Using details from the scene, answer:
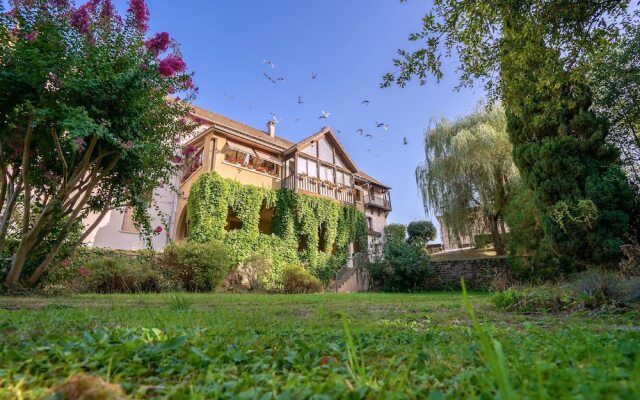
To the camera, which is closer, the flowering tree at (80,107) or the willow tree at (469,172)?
the flowering tree at (80,107)

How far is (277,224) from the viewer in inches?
679

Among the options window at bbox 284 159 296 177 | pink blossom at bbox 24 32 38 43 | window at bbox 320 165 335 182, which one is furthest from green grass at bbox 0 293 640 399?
window at bbox 320 165 335 182

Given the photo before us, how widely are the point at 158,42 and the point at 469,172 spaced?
49.7ft

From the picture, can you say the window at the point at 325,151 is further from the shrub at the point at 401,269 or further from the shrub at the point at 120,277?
the shrub at the point at 120,277

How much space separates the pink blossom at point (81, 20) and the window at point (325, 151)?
618 inches

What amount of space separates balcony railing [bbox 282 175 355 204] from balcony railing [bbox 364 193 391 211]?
5.08 meters

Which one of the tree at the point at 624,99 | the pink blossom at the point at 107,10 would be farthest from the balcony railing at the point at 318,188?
the tree at the point at 624,99

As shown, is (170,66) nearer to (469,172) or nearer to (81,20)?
(81,20)

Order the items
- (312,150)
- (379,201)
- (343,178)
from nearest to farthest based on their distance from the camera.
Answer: (312,150) < (343,178) < (379,201)

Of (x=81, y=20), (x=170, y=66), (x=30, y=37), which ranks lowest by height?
(x=30, y=37)

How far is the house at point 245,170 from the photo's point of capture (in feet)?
49.2

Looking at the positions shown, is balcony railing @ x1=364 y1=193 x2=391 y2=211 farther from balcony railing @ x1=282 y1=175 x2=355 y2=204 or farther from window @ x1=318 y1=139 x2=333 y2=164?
window @ x1=318 y1=139 x2=333 y2=164

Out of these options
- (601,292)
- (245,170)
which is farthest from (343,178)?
(601,292)

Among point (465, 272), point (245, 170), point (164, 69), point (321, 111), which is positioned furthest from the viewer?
point (245, 170)
